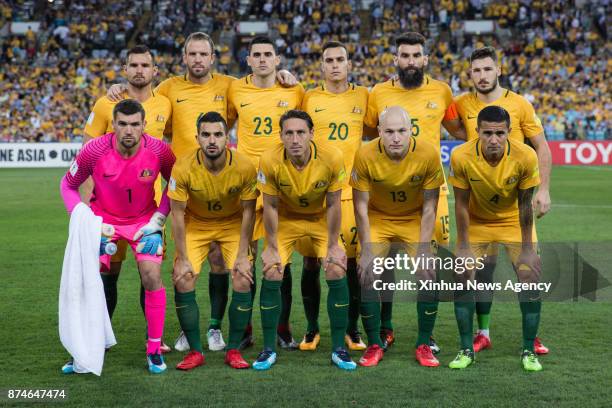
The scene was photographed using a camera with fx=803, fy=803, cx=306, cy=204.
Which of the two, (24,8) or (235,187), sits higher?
(24,8)

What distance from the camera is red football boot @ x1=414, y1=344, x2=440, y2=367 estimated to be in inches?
235

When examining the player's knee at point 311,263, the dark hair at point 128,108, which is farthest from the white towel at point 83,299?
the player's knee at point 311,263

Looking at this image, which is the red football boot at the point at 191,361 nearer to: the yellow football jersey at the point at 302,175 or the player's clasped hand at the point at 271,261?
the player's clasped hand at the point at 271,261

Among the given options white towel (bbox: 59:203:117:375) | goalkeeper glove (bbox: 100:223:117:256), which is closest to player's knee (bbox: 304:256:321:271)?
goalkeeper glove (bbox: 100:223:117:256)

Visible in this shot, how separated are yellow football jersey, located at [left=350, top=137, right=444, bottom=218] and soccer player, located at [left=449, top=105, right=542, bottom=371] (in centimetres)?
17

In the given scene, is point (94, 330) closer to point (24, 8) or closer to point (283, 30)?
point (283, 30)

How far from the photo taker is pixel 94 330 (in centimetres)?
569

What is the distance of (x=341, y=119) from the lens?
6.88 m

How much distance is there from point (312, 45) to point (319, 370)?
3121 cm

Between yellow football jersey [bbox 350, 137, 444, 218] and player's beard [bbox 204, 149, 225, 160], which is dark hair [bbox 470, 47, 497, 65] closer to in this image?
yellow football jersey [bbox 350, 137, 444, 218]

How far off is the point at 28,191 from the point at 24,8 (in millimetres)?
21829

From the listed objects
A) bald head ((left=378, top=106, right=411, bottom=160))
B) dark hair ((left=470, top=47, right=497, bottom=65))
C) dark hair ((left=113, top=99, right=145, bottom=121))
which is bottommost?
bald head ((left=378, top=106, right=411, bottom=160))

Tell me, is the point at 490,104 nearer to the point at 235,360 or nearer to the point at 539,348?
the point at 539,348

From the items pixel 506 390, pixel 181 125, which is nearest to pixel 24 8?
pixel 181 125
